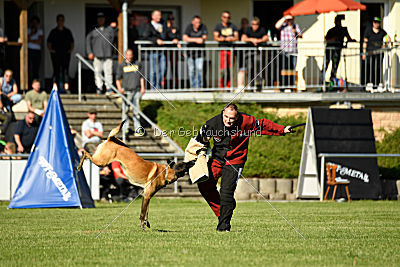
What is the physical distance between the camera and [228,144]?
1072 cm

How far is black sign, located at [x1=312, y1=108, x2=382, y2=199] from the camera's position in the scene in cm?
1955

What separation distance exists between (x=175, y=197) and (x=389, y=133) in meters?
7.27

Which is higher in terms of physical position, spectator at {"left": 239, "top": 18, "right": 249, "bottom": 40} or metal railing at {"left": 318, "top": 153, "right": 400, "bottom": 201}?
spectator at {"left": 239, "top": 18, "right": 249, "bottom": 40}

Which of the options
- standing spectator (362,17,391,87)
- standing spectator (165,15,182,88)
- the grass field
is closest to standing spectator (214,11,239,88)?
standing spectator (165,15,182,88)

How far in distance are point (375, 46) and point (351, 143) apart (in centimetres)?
424

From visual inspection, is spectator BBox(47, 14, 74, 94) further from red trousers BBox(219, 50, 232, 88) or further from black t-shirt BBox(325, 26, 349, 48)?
black t-shirt BBox(325, 26, 349, 48)

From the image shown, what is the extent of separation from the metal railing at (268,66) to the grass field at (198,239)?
791 centimetres

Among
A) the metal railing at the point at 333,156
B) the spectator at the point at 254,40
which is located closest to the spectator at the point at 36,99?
the spectator at the point at 254,40

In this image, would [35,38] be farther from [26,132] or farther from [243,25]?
[243,25]

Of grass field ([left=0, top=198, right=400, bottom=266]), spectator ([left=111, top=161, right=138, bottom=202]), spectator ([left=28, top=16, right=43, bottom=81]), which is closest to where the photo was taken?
grass field ([left=0, top=198, right=400, bottom=266])

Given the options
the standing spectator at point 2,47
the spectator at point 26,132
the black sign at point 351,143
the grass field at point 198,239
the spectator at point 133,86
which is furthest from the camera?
the standing spectator at point 2,47

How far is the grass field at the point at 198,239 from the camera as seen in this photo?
800 centimetres

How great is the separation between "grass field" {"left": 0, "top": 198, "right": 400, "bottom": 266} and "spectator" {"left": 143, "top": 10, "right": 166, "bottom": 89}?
778cm

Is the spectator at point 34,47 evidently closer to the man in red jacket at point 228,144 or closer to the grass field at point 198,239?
the grass field at point 198,239
